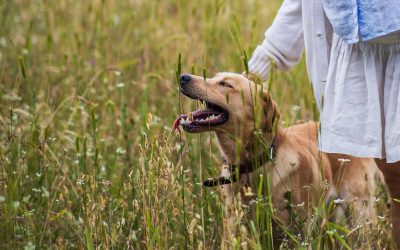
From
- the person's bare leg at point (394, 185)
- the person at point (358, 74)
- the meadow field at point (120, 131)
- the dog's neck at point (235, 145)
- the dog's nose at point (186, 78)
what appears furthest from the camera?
the dog's neck at point (235, 145)

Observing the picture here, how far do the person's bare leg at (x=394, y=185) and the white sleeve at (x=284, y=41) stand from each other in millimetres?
647

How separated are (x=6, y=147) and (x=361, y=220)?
5.93 feet

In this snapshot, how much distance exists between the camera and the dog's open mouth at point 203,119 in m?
3.56

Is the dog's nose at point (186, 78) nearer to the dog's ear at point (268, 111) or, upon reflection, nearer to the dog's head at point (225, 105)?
the dog's head at point (225, 105)

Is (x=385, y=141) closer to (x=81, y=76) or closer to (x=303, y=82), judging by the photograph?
(x=303, y=82)

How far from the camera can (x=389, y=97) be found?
3209 millimetres

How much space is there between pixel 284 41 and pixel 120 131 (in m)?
1.55

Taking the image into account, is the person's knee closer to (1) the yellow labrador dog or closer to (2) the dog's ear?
(1) the yellow labrador dog

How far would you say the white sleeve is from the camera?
3.64m

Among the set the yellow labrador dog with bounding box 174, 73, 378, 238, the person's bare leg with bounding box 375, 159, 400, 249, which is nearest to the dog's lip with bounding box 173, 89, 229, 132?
the yellow labrador dog with bounding box 174, 73, 378, 238

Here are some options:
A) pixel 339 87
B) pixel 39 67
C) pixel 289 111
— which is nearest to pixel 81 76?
pixel 39 67

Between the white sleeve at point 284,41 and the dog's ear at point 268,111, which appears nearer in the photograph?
the white sleeve at point 284,41

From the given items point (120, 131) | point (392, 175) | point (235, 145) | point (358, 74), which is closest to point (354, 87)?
point (358, 74)

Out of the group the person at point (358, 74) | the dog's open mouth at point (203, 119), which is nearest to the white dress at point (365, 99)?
the person at point (358, 74)
